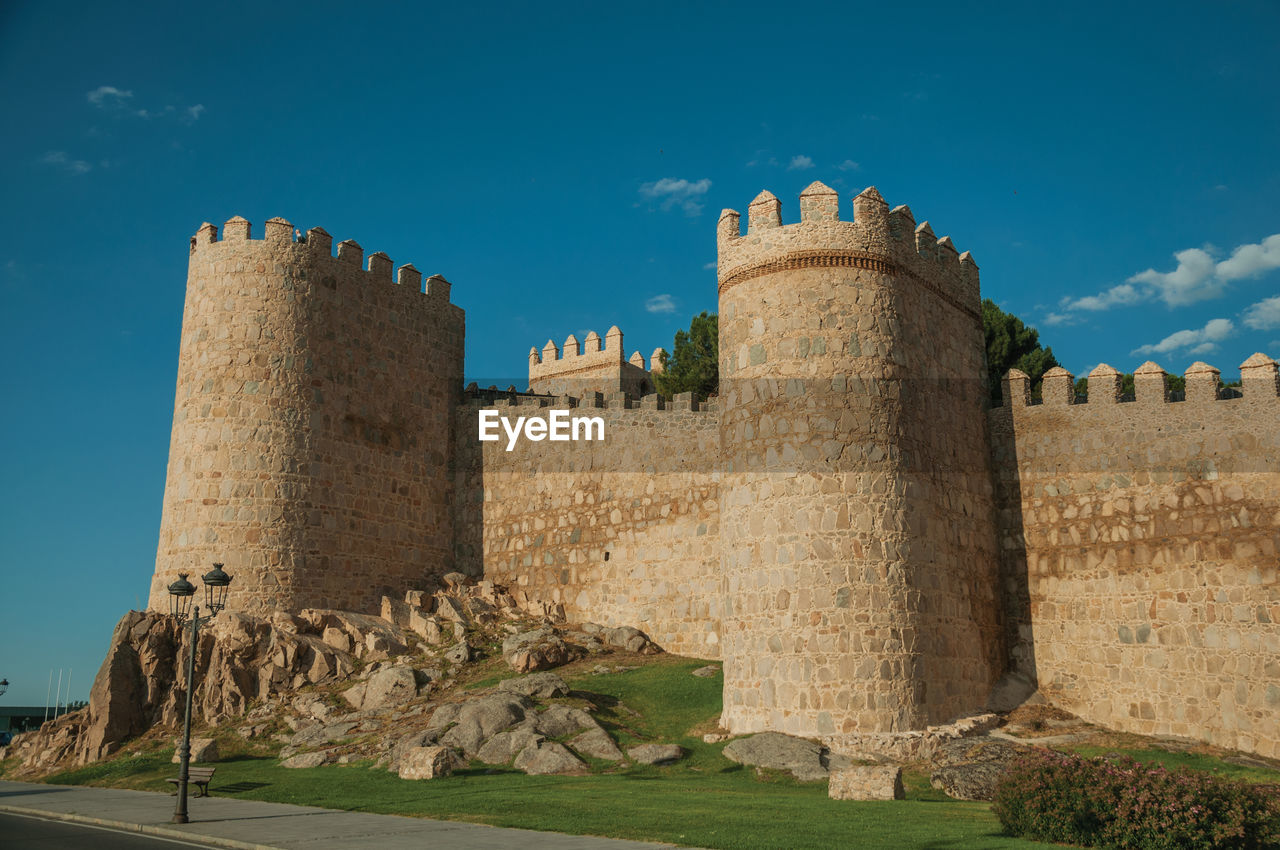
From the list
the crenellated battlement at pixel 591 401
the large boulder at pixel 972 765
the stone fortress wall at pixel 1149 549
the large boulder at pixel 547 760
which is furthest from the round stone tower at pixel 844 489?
the crenellated battlement at pixel 591 401

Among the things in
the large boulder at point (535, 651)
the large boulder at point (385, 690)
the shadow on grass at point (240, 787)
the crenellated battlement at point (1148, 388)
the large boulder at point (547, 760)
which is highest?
the crenellated battlement at point (1148, 388)

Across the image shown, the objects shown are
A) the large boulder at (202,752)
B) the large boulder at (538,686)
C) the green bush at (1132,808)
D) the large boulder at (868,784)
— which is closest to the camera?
the green bush at (1132,808)

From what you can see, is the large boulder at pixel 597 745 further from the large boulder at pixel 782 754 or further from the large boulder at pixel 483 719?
the large boulder at pixel 782 754

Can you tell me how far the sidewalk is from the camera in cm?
1031

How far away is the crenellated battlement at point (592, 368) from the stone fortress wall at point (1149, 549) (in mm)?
23457

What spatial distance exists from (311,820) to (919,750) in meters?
8.66

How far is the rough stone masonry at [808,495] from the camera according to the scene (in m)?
17.1

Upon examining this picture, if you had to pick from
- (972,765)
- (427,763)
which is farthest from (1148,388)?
(427,763)

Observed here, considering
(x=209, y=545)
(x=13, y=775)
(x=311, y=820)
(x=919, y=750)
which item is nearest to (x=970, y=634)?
(x=919, y=750)

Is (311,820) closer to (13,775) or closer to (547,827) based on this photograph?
(547,827)

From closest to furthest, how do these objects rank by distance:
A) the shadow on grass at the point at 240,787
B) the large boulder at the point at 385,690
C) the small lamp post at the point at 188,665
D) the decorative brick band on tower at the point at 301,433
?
the small lamp post at the point at 188,665
the shadow on grass at the point at 240,787
the large boulder at the point at 385,690
the decorative brick band on tower at the point at 301,433

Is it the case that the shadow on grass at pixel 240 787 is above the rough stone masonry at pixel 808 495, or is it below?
below

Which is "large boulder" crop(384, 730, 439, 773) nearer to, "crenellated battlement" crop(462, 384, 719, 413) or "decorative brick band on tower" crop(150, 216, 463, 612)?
"decorative brick band on tower" crop(150, 216, 463, 612)

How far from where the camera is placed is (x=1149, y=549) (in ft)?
61.2
